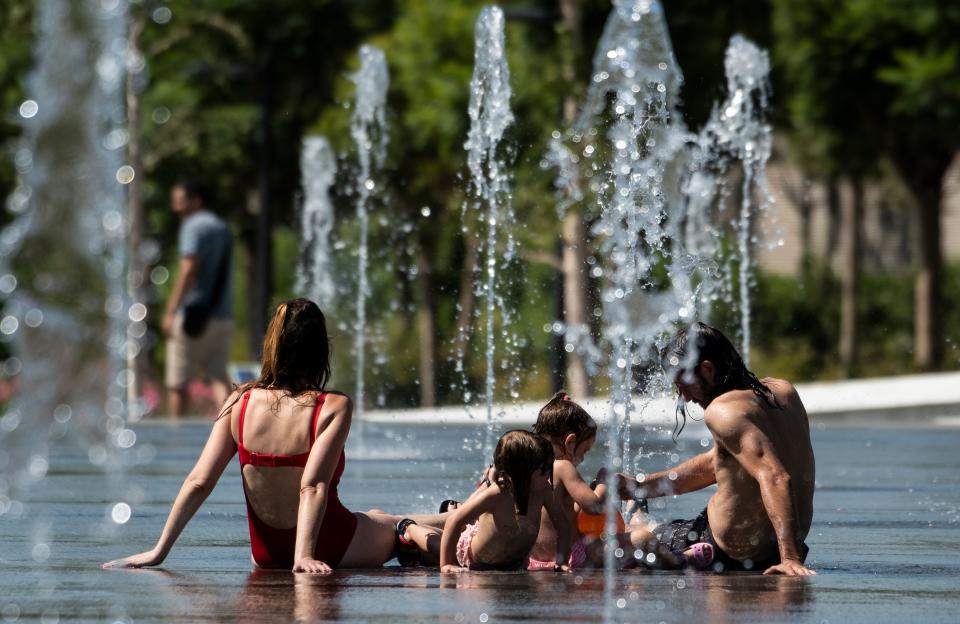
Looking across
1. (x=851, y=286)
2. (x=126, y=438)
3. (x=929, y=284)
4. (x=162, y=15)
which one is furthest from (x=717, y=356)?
(x=851, y=286)

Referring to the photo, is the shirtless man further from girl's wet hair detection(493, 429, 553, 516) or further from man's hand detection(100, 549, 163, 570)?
man's hand detection(100, 549, 163, 570)

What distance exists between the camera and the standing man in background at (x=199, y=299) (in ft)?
48.8

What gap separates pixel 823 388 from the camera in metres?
23.6

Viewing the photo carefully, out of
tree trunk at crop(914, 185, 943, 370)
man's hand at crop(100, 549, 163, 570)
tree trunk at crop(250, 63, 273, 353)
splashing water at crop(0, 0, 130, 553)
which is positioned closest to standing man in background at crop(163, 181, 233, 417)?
splashing water at crop(0, 0, 130, 553)

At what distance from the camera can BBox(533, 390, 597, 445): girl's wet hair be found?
7586 mm

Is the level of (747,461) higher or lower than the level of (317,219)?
lower

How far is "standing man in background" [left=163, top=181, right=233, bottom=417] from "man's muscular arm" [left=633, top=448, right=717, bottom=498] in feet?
23.2

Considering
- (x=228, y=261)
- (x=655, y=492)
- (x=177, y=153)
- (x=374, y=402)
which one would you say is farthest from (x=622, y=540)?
(x=177, y=153)

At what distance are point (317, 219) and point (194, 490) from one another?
18.9 metres

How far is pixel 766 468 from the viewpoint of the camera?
7223mm

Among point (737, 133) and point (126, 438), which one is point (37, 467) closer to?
point (126, 438)

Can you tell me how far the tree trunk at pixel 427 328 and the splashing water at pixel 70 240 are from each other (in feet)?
67.5

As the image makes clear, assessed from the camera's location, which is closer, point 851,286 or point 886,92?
point 886,92

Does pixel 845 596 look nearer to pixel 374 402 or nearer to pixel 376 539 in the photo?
pixel 376 539
